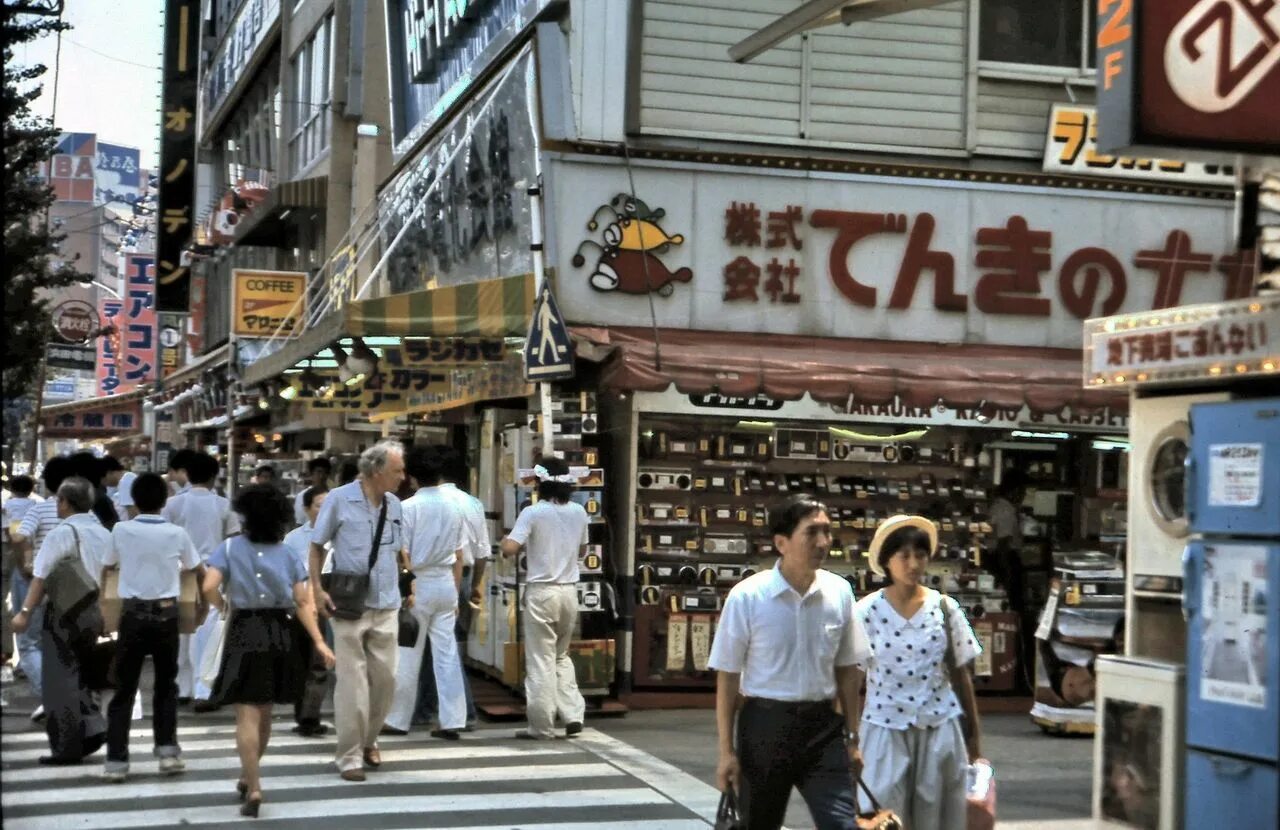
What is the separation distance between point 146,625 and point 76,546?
3.52ft

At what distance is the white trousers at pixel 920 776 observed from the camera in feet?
23.2

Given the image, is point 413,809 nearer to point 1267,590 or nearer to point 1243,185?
point 1267,590

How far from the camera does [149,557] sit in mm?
10586

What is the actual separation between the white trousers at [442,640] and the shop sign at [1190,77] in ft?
20.2

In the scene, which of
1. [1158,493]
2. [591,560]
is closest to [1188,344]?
[1158,493]

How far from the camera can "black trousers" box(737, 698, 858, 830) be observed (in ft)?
22.1

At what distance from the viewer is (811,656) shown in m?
6.79

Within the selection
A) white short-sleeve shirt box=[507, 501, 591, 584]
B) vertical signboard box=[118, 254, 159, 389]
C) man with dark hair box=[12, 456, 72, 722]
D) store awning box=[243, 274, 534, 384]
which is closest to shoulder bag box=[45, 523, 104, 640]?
man with dark hair box=[12, 456, 72, 722]

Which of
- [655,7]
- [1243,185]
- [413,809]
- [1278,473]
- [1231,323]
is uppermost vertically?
[655,7]

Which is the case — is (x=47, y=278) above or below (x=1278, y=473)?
above

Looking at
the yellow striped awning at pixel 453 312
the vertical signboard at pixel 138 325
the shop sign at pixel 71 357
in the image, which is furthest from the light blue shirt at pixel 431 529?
the vertical signboard at pixel 138 325

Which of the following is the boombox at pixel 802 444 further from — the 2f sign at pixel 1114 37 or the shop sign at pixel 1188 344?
the 2f sign at pixel 1114 37

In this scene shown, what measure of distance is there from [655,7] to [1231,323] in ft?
28.6

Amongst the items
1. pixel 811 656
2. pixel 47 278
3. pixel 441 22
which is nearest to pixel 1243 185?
pixel 811 656
